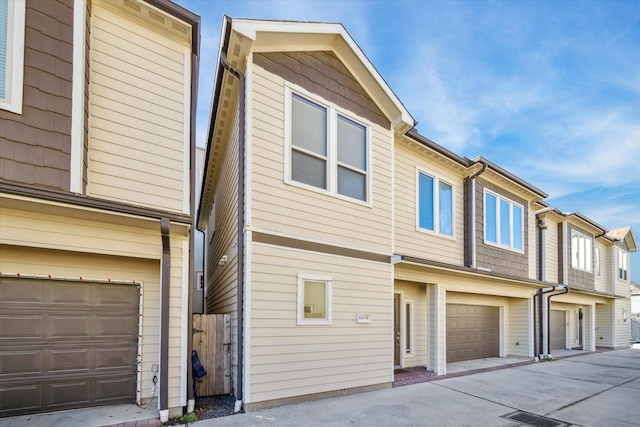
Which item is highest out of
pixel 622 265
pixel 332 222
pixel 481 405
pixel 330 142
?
pixel 330 142

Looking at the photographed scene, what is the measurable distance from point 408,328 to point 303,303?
464cm

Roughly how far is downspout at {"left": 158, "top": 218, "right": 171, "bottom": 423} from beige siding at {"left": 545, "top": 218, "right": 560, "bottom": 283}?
14199mm

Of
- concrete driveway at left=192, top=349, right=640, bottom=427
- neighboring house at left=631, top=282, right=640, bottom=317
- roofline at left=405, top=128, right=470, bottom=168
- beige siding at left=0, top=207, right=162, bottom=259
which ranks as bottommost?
neighboring house at left=631, top=282, right=640, bottom=317

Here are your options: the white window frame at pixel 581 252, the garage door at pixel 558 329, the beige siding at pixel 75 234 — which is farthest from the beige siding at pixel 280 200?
the white window frame at pixel 581 252

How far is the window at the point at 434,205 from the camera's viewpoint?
31.6 ft

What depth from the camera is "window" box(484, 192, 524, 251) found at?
1134 cm

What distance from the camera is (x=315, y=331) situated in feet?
21.1

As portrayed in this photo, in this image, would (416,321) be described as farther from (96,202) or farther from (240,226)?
(96,202)

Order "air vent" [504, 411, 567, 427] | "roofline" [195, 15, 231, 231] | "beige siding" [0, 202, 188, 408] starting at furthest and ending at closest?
1. "roofline" [195, 15, 231, 231]
2. "air vent" [504, 411, 567, 427]
3. "beige siding" [0, 202, 188, 408]

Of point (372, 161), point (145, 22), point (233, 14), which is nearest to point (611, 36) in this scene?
point (372, 161)

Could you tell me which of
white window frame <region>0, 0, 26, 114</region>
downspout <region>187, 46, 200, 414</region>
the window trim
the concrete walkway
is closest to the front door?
the concrete walkway

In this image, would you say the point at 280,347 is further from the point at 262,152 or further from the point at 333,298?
the point at 262,152

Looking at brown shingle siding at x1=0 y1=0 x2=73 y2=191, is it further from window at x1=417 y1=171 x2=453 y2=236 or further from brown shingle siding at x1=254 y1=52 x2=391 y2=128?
window at x1=417 y1=171 x2=453 y2=236

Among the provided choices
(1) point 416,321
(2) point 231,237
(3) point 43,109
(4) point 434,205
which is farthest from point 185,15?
(1) point 416,321
